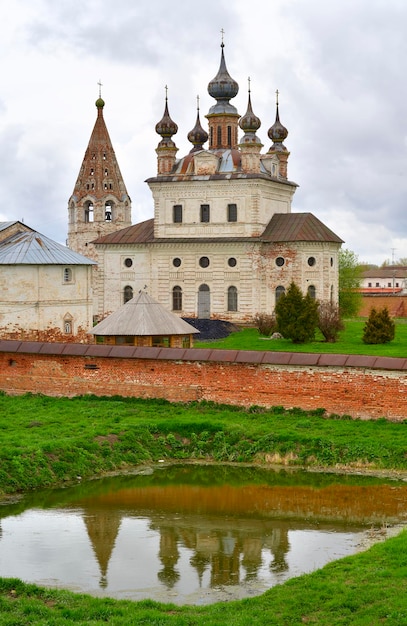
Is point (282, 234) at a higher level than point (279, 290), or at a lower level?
higher

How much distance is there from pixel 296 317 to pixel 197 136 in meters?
13.1

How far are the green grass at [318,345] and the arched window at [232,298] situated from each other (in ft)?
7.78

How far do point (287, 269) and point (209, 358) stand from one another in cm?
1918

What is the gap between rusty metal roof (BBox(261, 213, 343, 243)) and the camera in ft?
125

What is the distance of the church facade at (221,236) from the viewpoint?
38656 mm

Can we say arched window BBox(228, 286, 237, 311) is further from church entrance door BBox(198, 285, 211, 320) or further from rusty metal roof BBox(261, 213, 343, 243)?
rusty metal roof BBox(261, 213, 343, 243)

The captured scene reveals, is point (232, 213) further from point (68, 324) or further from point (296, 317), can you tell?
point (68, 324)

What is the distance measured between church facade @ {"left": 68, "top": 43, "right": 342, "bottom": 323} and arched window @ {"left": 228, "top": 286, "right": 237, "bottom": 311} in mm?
39

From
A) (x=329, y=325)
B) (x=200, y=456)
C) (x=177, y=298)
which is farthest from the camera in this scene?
(x=177, y=298)

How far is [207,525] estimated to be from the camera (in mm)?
13383

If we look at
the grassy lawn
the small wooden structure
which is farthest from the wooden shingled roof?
the grassy lawn

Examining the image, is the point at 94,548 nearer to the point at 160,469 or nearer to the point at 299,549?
the point at 299,549

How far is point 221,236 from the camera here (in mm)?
39594

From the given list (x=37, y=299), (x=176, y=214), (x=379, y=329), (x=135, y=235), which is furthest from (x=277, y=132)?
(x=37, y=299)
